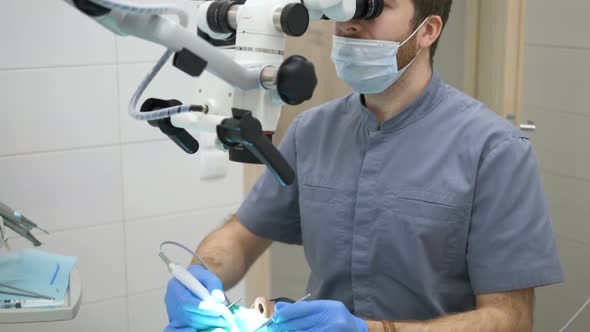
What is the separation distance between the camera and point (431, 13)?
1687mm

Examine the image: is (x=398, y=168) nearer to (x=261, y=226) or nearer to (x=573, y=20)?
(x=261, y=226)

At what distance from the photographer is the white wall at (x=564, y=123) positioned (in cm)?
285

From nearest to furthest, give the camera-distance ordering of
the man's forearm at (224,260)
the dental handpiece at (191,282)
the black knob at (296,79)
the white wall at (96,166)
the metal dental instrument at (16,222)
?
1. the black knob at (296,79)
2. the dental handpiece at (191,282)
3. the man's forearm at (224,260)
4. the metal dental instrument at (16,222)
5. the white wall at (96,166)

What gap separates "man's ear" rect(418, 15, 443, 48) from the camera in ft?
5.53

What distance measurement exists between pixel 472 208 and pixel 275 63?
62 cm

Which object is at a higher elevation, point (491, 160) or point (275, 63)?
point (275, 63)

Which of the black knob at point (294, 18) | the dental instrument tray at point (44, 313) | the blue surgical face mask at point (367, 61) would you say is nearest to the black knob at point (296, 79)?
the black knob at point (294, 18)

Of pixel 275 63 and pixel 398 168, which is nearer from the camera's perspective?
pixel 275 63

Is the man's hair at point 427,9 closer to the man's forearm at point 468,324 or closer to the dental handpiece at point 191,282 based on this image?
the man's forearm at point 468,324

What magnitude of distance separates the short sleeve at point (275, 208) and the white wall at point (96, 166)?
825mm

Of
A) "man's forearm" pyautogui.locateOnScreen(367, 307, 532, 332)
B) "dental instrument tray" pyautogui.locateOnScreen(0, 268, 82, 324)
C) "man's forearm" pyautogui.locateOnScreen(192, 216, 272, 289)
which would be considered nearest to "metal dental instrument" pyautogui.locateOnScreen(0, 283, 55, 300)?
"dental instrument tray" pyautogui.locateOnScreen(0, 268, 82, 324)

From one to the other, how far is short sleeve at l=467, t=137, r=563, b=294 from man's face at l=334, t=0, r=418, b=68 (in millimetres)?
312

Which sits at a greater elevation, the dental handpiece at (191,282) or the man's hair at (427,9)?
the man's hair at (427,9)

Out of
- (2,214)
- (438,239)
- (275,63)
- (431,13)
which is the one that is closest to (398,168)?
(438,239)
